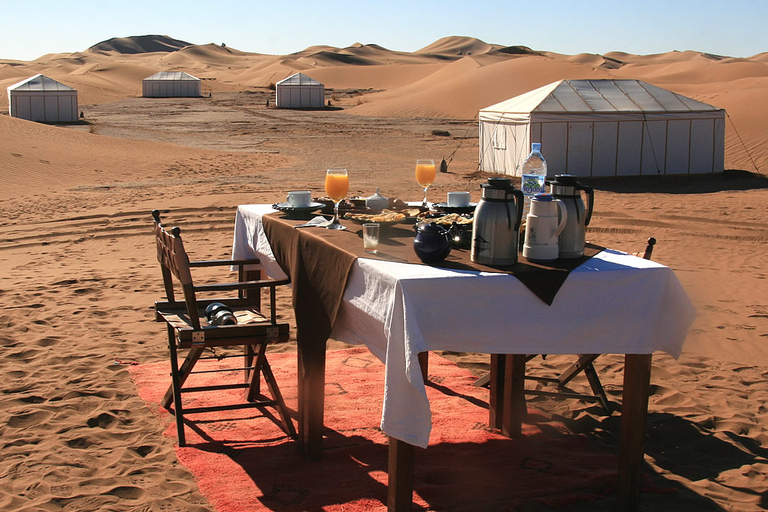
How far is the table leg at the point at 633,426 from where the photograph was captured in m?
3.09

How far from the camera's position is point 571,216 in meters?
3.10

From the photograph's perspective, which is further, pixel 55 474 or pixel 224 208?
pixel 224 208

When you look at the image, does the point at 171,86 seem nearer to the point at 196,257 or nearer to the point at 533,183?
the point at 196,257

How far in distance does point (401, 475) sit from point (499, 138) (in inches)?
604

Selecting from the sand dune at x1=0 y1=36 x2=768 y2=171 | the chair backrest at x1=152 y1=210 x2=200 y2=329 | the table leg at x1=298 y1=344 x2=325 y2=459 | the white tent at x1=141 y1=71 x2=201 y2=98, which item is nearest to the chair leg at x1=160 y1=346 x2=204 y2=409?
the chair backrest at x1=152 y1=210 x2=200 y2=329

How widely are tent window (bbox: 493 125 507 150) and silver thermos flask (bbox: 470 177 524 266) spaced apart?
14699 mm

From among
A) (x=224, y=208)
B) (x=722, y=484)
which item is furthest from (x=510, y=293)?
(x=224, y=208)

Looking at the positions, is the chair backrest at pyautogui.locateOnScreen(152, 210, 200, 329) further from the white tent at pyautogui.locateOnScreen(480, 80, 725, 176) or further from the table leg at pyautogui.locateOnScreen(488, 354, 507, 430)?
the white tent at pyautogui.locateOnScreen(480, 80, 725, 176)

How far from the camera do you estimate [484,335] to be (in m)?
2.86

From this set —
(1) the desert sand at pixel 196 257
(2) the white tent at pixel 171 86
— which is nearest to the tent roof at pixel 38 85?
(1) the desert sand at pixel 196 257

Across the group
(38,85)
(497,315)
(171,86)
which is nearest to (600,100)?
(497,315)

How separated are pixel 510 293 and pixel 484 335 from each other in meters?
0.18

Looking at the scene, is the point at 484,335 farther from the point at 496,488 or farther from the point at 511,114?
the point at 511,114

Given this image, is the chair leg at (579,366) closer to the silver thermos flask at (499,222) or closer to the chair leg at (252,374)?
the silver thermos flask at (499,222)
